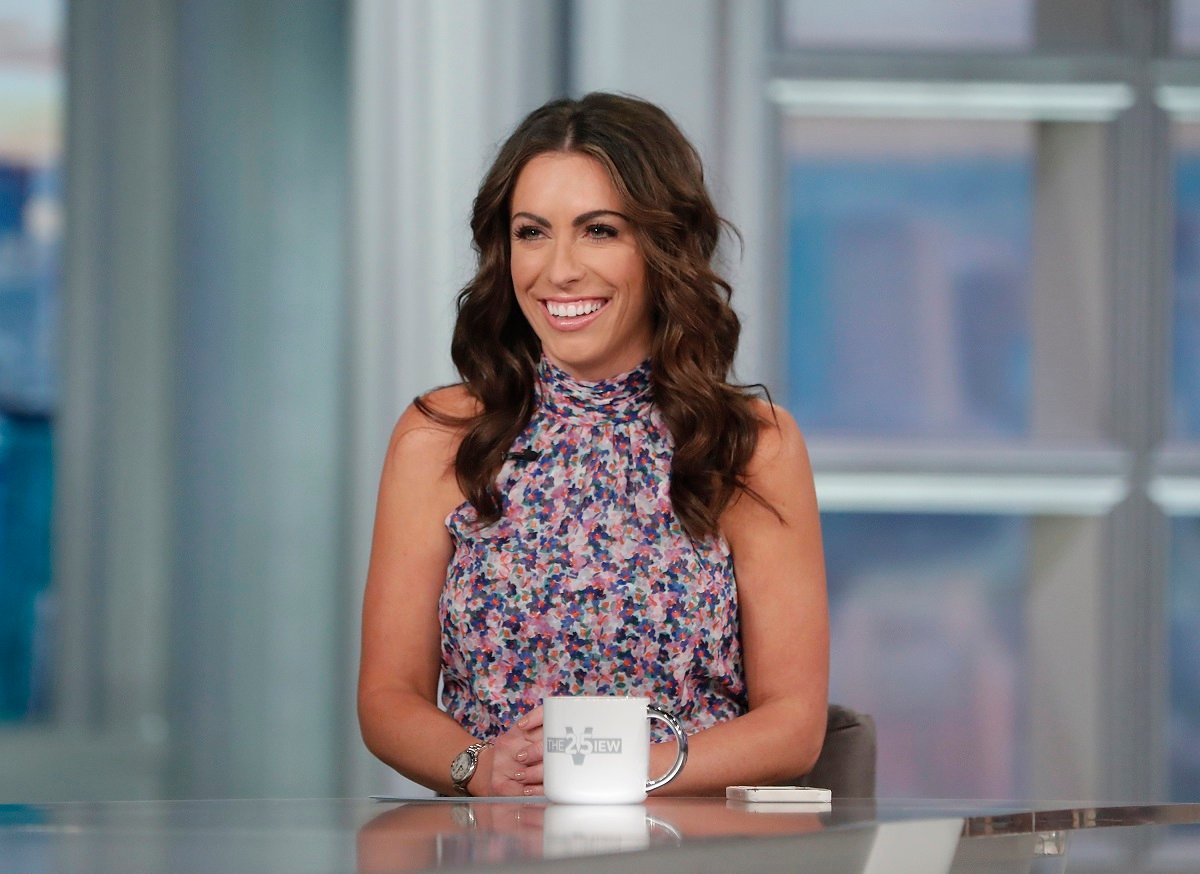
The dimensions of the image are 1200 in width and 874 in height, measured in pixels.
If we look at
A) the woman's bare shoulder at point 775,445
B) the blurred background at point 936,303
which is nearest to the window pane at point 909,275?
the blurred background at point 936,303

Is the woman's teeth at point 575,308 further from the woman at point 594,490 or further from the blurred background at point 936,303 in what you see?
the blurred background at point 936,303

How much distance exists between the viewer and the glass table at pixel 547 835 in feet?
2.79

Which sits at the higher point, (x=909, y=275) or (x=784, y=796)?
(x=909, y=275)

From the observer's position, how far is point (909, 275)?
2.60 metres

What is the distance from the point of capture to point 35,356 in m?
3.56

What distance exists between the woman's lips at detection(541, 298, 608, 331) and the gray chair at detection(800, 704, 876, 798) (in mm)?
552

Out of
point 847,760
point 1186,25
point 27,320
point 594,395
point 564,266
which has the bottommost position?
point 847,760

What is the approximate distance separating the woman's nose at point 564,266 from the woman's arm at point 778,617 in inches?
12.0

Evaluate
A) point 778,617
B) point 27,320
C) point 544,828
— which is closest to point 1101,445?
point 778,617

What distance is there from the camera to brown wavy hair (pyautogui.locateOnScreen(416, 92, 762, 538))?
1928 mm

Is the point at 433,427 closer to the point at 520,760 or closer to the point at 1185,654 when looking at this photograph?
the point at 520,760

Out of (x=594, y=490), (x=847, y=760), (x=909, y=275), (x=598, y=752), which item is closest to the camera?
(x=598, y=752)

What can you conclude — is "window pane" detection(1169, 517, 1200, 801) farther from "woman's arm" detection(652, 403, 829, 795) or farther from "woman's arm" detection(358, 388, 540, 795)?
"woman's arm" detection(358, 388, 540, 795)

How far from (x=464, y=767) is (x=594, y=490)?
0.41 metres
